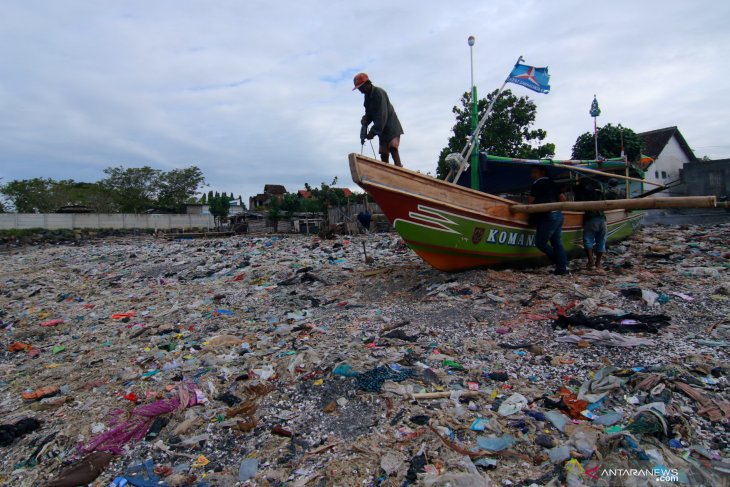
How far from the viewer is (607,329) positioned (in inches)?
123

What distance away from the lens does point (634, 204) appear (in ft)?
14.8

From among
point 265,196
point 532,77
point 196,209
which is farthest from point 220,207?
point 532,77

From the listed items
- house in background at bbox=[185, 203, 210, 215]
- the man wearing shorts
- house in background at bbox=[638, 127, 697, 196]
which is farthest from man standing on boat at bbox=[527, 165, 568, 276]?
house in background at bbox=[185, 203, 210, 215]

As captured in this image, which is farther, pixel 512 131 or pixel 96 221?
pixel 96 221

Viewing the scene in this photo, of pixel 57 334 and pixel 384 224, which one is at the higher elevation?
pixel 384 224

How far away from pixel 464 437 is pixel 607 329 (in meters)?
1.77

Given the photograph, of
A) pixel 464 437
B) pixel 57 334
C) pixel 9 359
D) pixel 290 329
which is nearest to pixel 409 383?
pixel 464 437

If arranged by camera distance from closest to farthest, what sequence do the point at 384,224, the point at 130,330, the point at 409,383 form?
1. the point at 409,383
2. the point at 130,330
3. the point at 384,224

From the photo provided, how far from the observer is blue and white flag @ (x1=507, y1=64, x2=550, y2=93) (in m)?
5.70

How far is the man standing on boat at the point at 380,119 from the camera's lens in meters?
4.64

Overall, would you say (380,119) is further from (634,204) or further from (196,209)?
(196,209)

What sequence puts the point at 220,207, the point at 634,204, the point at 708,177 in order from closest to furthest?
the point at 634,204, the point at 708,177, the point at 220,207

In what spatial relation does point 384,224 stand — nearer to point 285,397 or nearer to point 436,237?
point 436,237

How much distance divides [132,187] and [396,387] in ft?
122
